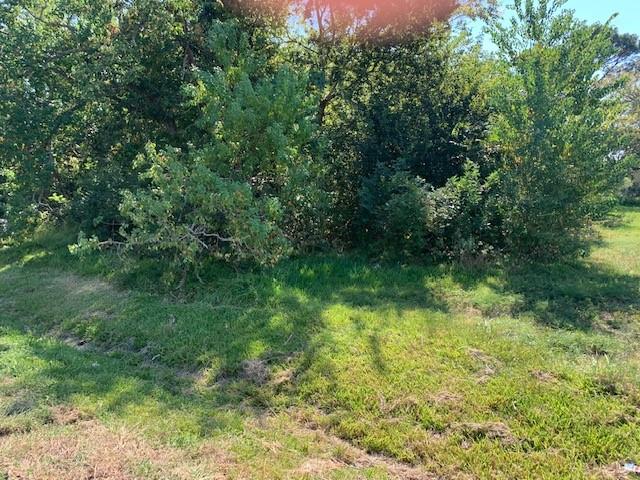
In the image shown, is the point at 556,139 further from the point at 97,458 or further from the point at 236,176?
the point at 97,458

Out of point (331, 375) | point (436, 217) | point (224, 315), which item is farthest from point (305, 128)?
point (331, 375)

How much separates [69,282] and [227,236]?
Answer: 9.34ft

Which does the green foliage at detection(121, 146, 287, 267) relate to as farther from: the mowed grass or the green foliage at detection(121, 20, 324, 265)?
the mowed grass

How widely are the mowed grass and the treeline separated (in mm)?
894

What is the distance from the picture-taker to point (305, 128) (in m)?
7.41

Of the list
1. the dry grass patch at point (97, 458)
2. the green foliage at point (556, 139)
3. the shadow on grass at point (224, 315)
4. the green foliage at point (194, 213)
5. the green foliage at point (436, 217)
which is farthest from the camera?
the green foliage at point (436, 217)

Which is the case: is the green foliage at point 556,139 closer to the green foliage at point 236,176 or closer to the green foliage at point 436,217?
the green foliage at point 436,217

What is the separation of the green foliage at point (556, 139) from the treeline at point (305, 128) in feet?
0.09

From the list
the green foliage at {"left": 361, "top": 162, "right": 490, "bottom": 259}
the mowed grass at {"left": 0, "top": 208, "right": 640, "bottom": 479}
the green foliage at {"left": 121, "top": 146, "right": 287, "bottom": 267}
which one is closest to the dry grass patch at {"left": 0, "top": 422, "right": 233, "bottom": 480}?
the mowed grass at {"left": 0, "top": 208, "right": 640, "bottom": 479}

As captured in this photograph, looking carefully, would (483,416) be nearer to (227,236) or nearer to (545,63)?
(227,236)

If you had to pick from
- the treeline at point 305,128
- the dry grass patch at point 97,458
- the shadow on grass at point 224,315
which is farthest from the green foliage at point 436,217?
the dry grass patch at point 97,458

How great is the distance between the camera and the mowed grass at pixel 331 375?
3090mm

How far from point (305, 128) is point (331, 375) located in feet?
14.1

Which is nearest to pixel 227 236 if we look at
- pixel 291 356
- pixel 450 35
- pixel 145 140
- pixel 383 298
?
pixel 383 298
